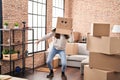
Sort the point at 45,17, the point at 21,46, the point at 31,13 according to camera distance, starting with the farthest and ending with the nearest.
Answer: the point at 45,17
the point at 31,13
the point at 21,46

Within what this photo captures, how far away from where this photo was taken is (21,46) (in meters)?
5.77

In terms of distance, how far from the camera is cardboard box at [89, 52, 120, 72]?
366cm

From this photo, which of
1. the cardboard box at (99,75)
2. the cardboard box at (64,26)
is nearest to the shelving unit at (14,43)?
the cardboard box at (64,26)

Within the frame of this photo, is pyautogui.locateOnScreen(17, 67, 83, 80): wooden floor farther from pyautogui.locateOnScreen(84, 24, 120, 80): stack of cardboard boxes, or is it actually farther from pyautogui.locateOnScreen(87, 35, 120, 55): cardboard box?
pyautogui.locateOnScreen(87, 35, 120, 55): cardboard box

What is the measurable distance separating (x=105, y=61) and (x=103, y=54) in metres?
0.14

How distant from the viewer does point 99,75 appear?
3.81 meters

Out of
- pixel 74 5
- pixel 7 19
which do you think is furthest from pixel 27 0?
pixel 74 5

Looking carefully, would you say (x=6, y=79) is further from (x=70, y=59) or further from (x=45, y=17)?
(x=45, y=17)

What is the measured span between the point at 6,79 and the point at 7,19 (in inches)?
115

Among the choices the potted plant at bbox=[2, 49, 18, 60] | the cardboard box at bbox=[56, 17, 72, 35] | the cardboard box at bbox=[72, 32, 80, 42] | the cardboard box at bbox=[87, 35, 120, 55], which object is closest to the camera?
the cardboard box at bbox=[87, 35, 120, 55]

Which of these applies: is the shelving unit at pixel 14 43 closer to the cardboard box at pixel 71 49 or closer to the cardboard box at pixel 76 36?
the cardboard box at pixel 71 49

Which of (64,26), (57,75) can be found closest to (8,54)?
(57,75)

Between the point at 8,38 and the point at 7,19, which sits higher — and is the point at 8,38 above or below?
below

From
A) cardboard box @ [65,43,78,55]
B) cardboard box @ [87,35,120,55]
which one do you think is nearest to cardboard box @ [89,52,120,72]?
cardboard box @ [87,35,120,55]
